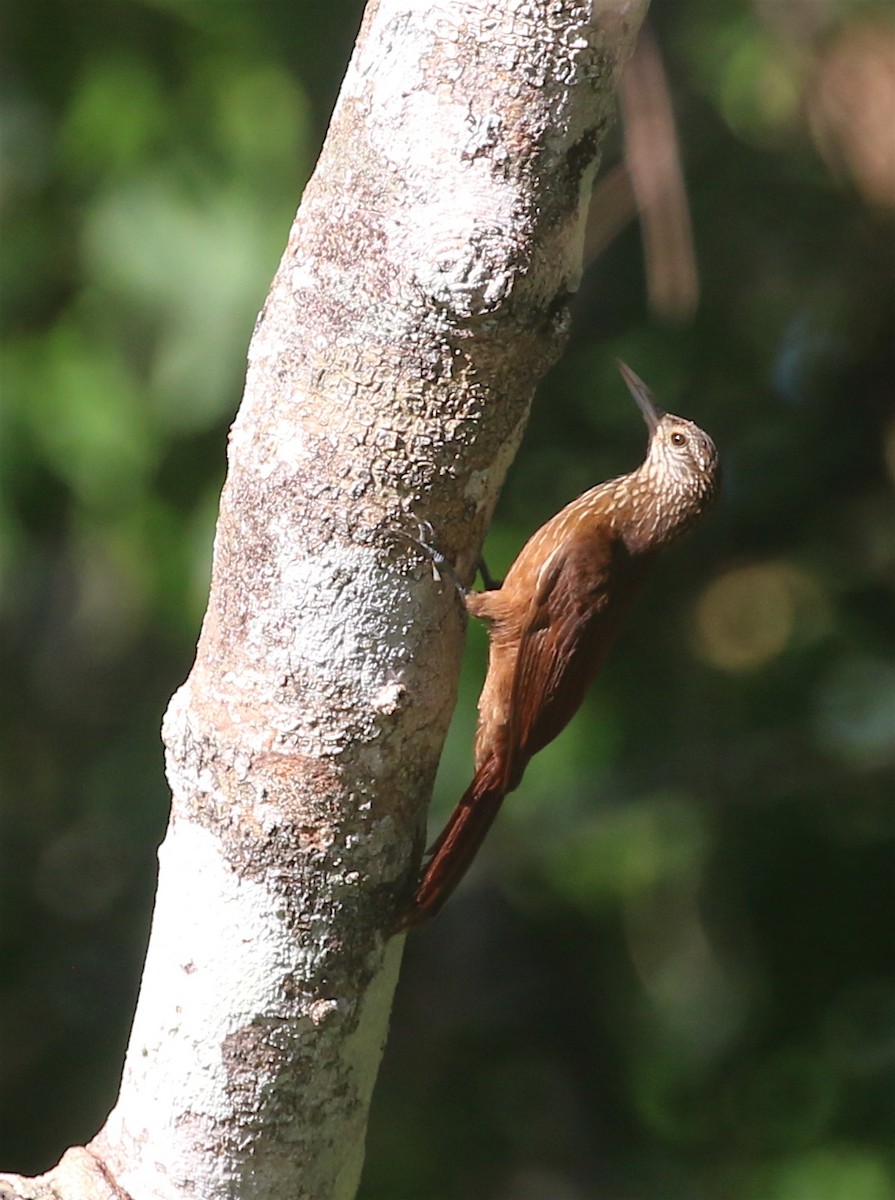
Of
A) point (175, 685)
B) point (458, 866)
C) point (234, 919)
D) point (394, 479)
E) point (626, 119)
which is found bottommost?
point (234, 919)

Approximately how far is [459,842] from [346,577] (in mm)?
A: 879

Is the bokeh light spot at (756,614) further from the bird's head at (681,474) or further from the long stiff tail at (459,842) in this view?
the long stiff tail at (459,842)

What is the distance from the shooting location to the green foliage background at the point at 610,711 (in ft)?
12.0

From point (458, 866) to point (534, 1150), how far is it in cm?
273

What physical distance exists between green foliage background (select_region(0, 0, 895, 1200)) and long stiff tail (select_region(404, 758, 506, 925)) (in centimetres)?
77

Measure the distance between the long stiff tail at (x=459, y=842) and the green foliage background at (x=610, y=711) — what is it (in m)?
0.77

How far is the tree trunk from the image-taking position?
1.90m

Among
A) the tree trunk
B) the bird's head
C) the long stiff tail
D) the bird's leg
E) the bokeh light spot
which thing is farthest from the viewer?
the bokeh light spot

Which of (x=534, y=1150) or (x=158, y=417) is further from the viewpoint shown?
(x=534, y=1150)

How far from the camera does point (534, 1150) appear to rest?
5.02 metres

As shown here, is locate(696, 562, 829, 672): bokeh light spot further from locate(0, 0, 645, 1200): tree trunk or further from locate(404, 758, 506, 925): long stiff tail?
locate(0, 0, 645, 1200): tree trunk

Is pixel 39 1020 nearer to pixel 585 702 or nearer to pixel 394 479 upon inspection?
pixel 585 702

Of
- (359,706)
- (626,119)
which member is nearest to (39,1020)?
(359,706)

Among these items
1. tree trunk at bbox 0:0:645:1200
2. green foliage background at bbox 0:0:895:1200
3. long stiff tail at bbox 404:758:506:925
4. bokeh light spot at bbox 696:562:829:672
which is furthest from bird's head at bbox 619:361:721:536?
tree trunk at bbox 0:0:645:1200
